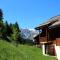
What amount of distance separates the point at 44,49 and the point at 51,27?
4179 millimetres

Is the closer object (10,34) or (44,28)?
(44,28)

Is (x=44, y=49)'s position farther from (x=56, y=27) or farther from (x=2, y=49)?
(x=2, y=49)

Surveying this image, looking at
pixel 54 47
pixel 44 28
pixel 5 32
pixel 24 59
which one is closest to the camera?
pixel 24 59

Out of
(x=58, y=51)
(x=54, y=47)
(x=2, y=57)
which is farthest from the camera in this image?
(x=54, y=47)

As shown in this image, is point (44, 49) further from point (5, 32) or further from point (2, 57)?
point (5, 32)

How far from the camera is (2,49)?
82.5 ft

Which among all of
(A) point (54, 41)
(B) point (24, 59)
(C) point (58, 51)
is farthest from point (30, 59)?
(A) point (54, 41)

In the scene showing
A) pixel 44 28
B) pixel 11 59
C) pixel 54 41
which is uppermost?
pixel 44 28

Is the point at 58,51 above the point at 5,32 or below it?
below

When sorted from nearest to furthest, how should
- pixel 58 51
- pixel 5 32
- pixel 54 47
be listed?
pixel 58 51
pixel 54 47
pixel 5 32

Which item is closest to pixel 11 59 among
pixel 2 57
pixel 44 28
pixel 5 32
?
pixel 2 57

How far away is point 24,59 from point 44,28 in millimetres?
16568

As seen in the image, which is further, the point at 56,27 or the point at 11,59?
the point at 56,27

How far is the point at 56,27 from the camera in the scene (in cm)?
3459
